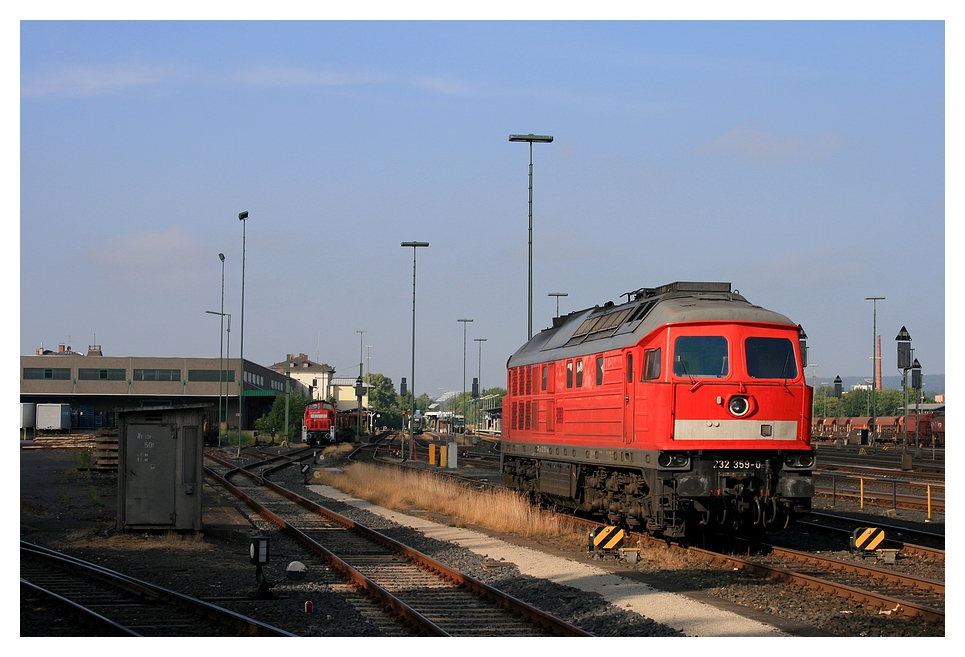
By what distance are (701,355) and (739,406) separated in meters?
1.01

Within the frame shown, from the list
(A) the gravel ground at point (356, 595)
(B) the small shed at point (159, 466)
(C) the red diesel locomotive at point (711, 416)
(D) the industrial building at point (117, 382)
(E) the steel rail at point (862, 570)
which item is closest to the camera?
(A) the gravel ground at point (356, 595)

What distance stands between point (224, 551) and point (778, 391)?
991 centimetres

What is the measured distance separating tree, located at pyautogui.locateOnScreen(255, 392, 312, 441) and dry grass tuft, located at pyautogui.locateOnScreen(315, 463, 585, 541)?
46.4 m

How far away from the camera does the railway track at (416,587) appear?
36.2ft

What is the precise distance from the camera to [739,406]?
→ 52.9 feet

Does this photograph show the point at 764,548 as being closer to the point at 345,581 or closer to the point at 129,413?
the point at 345,581

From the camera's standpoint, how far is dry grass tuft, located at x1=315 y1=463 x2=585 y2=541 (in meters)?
20.6

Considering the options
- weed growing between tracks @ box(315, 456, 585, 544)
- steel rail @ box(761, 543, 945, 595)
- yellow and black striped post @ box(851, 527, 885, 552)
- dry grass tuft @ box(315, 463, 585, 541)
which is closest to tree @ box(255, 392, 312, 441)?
dry grass tuft @ box(315, 463, 585, 541)

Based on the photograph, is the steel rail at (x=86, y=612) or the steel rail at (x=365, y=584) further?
the steel rail at (x=365, y=584)

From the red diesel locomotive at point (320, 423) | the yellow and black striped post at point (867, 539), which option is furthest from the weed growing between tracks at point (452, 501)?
the red diesel locomotive at point (320, 423)

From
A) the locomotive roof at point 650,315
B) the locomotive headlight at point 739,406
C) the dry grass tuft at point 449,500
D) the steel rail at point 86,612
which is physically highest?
the locomotive roof at point 650,315

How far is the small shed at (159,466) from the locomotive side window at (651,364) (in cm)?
822

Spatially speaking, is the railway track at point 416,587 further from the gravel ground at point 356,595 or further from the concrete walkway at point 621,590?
the concrete walkway at point 621,590

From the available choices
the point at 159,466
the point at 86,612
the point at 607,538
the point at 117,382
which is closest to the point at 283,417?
the point at 117,382
